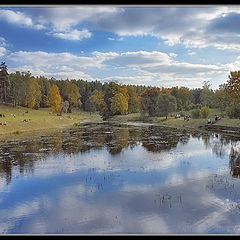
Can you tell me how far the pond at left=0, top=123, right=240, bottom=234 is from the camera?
436 inches

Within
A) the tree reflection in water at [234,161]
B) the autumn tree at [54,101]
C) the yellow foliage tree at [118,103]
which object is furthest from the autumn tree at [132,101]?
the tree reflection in water at [234,161]

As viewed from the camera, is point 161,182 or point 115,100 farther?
point 115,100

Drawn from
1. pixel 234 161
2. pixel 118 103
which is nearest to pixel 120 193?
pixel 234 161

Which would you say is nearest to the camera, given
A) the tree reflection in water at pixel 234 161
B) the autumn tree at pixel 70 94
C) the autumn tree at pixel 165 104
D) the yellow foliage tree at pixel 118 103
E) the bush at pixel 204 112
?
the tree reflection in water at pixel 234 161

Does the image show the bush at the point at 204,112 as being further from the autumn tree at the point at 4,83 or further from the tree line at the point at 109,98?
the autumn tree at the point at 4,83

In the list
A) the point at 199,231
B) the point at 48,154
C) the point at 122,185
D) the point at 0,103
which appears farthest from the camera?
the point at 0,103

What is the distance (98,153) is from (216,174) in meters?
12.5

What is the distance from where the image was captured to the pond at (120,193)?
1106cm

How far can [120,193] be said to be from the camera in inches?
589

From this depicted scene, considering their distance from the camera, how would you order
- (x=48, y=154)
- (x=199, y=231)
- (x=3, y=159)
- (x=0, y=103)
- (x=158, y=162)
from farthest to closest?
(x=0, y=103)
(x=48, y=154)
(x=3, y=159)
(x=158, y=162)
(x=199, y=231)

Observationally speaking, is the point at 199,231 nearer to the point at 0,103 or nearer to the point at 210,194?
the point at 210,194

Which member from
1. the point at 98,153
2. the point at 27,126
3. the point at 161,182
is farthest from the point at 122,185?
the point at 27,126

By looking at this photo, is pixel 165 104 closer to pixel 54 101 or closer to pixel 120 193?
pixel 54 101

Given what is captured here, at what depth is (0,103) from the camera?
88.0m
